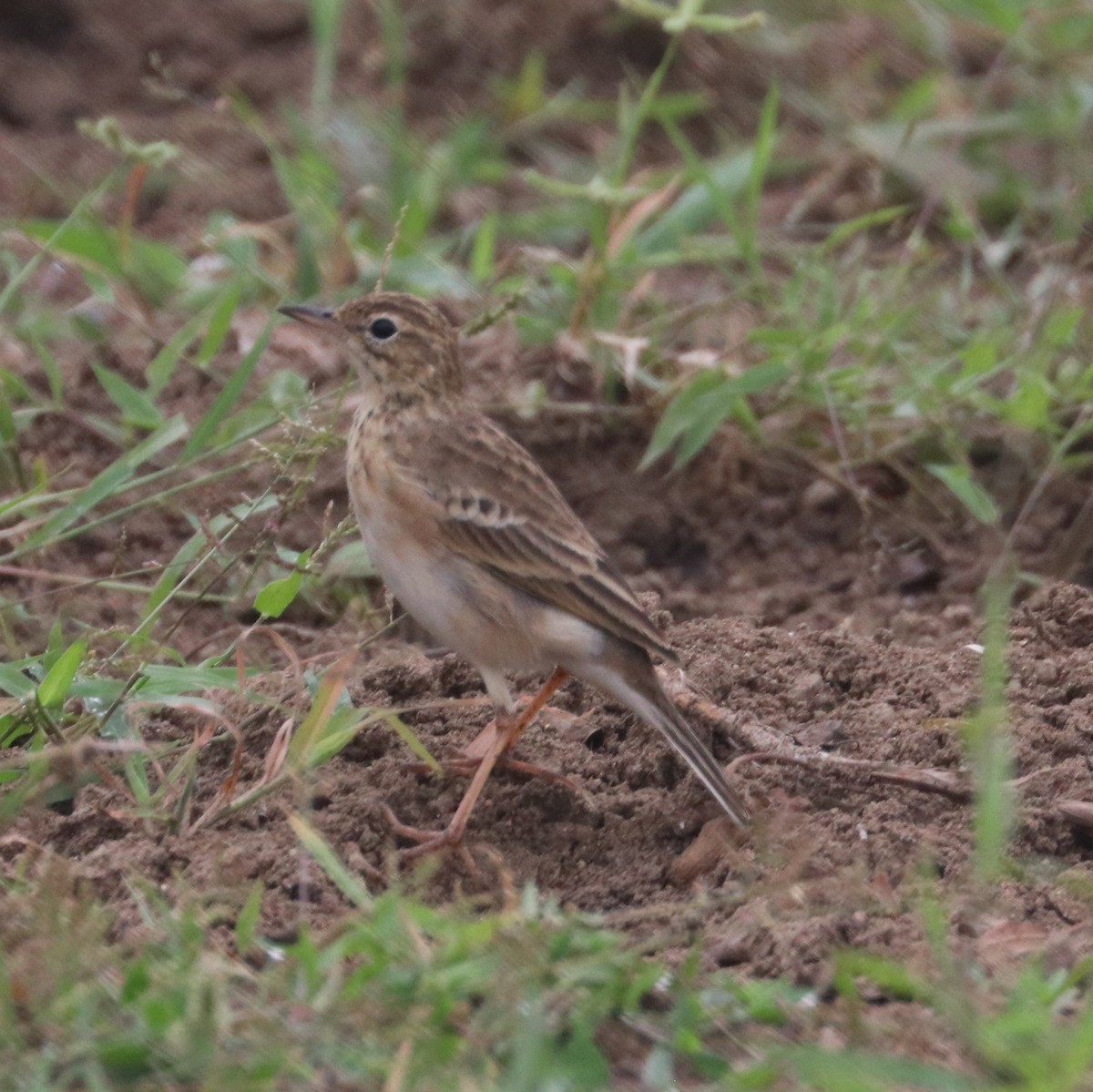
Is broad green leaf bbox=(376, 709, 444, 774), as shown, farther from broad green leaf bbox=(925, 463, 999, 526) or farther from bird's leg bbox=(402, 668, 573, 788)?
broad green leaf bbox=(925, 463, 999, 526)

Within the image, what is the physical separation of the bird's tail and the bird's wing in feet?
0.29

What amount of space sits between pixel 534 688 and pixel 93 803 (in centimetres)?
142

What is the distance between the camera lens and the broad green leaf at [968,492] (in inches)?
237

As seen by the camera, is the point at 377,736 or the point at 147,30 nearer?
the point at 377,736

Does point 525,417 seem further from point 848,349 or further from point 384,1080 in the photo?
point 384,1080

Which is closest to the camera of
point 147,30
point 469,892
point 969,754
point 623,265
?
point 469,892

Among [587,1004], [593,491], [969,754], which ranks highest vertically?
[587,1004]

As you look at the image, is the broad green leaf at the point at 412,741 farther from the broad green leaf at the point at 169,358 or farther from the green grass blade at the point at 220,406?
the broad green leaf at the point at 169,358

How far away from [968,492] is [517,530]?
1.73 metres

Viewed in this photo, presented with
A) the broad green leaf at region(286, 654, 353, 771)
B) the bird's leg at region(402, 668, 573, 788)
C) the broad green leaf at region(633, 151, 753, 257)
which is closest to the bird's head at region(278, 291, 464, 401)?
the bird's leg at region(402, 668, 573, 788)

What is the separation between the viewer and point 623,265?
7023mm

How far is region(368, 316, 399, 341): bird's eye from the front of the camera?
17.7 ft

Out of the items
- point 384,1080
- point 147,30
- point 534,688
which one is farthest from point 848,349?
point 147,30

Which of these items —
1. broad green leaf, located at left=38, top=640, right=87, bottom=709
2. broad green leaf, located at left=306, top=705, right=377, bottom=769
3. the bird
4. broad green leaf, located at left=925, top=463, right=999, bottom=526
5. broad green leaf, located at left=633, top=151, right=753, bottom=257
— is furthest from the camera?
broad green leaf, located at left=633, top=151, right=753, bottom=257
